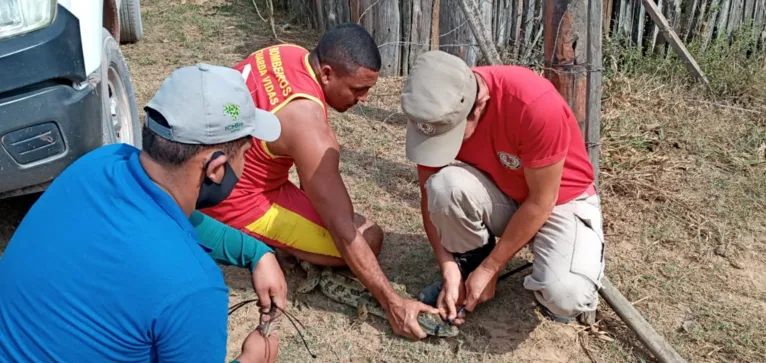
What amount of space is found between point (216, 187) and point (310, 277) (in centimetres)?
171

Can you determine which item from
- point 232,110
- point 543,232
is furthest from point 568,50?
point 232,110

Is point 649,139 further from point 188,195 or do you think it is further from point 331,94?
point 188,195

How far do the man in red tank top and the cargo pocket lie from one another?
66 cm

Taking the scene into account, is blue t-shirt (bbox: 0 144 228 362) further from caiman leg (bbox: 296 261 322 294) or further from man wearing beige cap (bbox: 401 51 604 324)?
caiman leg (bbox: 296 261 322 294)

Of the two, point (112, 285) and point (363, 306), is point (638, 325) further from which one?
point (112, 285)

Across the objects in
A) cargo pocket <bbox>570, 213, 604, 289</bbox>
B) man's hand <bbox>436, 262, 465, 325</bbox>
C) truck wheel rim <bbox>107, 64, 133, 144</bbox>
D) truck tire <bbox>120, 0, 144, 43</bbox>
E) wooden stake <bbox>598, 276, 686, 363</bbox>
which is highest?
truck tire <bbox>120, 0, 144, 43</bbox>

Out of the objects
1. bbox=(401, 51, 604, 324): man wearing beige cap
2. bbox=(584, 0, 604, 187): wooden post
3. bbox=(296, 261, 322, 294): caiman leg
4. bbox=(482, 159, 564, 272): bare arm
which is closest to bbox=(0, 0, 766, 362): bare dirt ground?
bbox=(296, 261, 322, 294): caiman leg

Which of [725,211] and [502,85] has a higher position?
[502,85]

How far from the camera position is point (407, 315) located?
10.3ft

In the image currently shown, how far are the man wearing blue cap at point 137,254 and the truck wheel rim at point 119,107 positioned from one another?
224 cm

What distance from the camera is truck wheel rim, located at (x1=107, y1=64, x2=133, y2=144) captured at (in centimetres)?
395

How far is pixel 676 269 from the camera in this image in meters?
3.66

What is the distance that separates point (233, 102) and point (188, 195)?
0.26 metres

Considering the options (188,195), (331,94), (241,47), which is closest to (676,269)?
(331,94)
